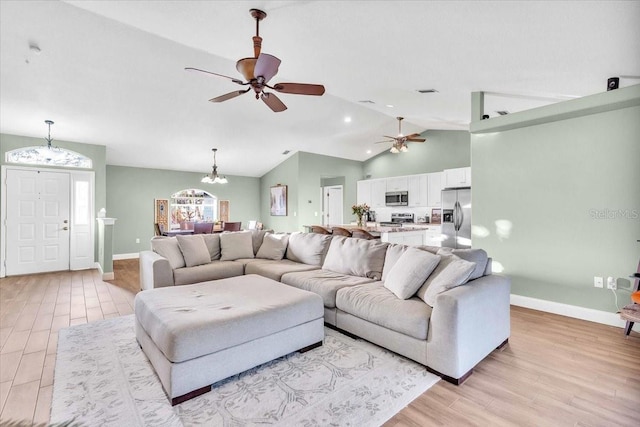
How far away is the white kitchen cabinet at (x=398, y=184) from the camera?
8.16 metres

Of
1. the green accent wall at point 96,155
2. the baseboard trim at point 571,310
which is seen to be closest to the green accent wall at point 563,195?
the baseboard trim at point 571,310

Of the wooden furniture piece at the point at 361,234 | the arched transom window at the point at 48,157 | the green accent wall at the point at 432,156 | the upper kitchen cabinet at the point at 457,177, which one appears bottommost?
the wooden furniture piece at the point at 361,234

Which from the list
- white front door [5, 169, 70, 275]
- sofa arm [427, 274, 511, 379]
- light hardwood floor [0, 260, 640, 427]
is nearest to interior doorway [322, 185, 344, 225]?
light hardwood floor [0, 260, 640, 427]

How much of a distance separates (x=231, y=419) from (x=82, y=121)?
18.6ft

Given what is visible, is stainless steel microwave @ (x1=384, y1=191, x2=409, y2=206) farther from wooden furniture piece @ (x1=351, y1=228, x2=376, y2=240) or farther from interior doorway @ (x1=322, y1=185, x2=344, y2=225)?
wooden furniture piece @ (x1=351, y1=228, x2=376, y2=240)

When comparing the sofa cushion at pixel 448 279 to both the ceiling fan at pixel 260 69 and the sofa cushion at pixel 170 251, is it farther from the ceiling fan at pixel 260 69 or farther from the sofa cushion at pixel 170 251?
the sofa cushion at pixel 170 251

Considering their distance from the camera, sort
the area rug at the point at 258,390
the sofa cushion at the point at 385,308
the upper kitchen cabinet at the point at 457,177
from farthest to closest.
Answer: the upper kitchen cabinet at the point at 457,177, the sofa cushion at the point at 385,308, the area rug at the point at 258,390

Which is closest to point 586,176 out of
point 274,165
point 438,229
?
point 438,229

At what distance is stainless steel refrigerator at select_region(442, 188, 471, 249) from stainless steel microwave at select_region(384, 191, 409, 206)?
5.86 feet

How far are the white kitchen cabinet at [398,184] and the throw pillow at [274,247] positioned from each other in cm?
457

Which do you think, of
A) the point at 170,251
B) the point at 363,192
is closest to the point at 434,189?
the point at 363,192

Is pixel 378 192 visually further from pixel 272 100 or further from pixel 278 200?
pixel 272 100

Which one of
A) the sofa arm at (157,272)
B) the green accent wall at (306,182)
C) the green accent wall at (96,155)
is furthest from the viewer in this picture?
the green accent wall at (306,182)

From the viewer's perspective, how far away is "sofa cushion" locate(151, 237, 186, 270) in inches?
156
